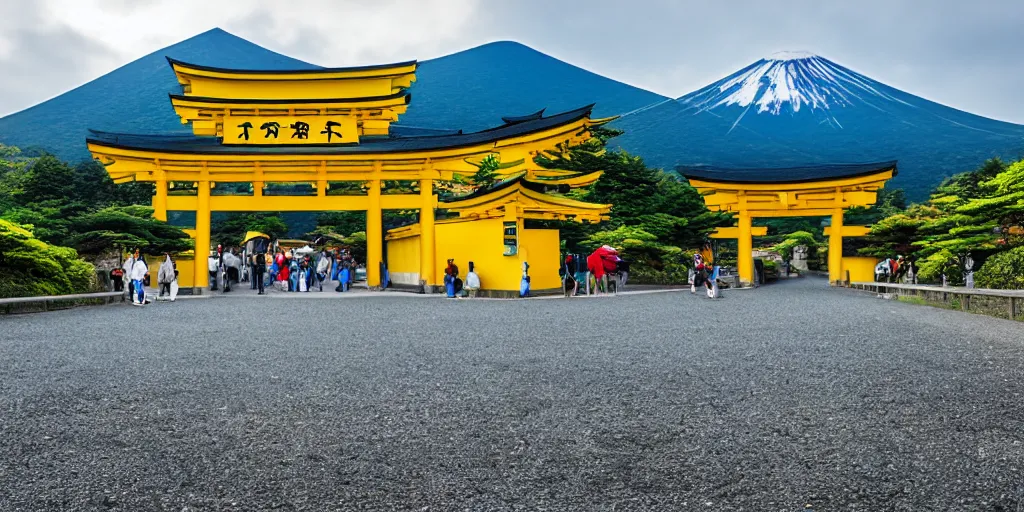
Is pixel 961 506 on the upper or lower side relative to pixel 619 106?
lower

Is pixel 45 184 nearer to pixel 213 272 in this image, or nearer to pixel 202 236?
pixel 213 272

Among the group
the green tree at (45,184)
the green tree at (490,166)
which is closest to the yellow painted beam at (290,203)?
the green tree at (490,166)

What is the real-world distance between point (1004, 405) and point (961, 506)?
220 centimetres

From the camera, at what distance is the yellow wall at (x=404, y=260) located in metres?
18.9

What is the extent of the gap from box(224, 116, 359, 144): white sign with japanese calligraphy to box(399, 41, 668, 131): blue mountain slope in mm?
71382

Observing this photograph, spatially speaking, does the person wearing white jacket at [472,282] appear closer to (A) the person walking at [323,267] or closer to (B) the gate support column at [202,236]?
(A) the person walking at [323,267]

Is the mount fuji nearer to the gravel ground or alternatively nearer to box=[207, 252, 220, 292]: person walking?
box=[207, 252, 220, 292]: person walking

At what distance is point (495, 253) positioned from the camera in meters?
16.3

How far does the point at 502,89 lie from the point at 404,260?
87.9 metres

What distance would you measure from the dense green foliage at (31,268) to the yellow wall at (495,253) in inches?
336

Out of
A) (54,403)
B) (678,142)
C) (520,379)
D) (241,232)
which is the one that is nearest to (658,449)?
(520,379)

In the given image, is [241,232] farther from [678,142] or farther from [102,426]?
[678,142]

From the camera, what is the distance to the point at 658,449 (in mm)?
3559

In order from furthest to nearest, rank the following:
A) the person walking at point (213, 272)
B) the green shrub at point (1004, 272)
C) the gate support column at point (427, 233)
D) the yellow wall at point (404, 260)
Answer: the person walking at point (213, 272)
the yellow wall at point (404, 260)
the gate support column at point (427, 233)
the green shrub at point (1004, 272)
